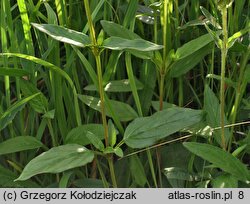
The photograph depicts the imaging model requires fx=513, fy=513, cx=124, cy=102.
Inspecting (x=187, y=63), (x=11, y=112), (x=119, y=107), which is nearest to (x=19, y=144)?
(x=11, y=112)

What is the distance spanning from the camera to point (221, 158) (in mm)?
723

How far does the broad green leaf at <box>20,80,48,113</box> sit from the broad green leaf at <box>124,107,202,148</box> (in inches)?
5.8

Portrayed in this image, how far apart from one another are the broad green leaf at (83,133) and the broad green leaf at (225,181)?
184 millimetres

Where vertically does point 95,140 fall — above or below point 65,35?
below

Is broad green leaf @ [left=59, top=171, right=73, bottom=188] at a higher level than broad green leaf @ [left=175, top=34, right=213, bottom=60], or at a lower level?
lower

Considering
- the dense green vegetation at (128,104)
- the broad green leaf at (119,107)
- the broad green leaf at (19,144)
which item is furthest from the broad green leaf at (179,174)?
the broad green leaf at (19,144)

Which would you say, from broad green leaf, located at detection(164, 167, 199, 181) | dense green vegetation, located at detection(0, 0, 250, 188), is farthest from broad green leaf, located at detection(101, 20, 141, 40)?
broad green leaf, located at detection(164, 167, 199, 181)

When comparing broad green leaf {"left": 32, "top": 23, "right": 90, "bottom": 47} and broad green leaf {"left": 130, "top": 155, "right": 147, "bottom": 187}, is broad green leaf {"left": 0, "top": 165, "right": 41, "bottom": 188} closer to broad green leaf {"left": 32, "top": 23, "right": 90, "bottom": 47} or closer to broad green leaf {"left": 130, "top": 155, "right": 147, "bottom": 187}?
broad green leaf {"left": 130, "top": 155, "right": 147, "bottom": 187}

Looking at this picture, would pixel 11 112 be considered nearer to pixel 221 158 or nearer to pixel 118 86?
pixel 118 86

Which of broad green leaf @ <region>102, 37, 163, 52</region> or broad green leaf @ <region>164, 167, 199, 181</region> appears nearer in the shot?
broad green leaf @ <region>102, 37, 163, 52</region>

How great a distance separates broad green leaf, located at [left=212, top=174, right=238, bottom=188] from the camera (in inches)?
28.2

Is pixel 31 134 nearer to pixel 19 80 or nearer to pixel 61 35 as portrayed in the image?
pixel 19 80

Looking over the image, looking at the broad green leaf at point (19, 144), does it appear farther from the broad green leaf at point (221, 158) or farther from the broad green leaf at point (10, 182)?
the broad green leaf at point (221, 158)

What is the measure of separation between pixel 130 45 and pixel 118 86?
17cm
